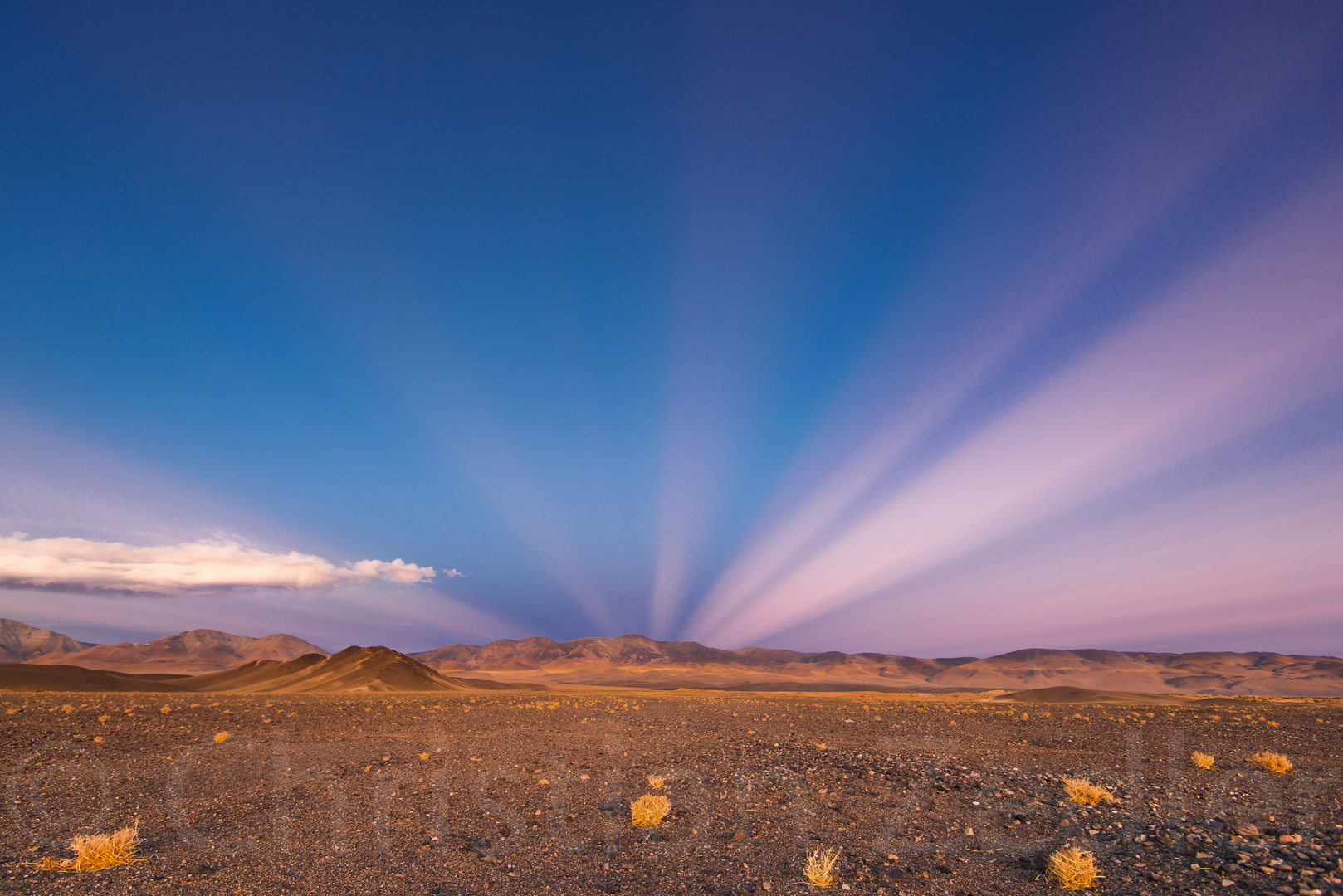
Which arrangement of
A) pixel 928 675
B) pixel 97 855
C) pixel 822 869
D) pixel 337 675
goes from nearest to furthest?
pixel 822 869
pixel 97 855
pixel 337 675
pixel 928 675

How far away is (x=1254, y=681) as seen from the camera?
138m

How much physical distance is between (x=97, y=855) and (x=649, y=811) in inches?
341

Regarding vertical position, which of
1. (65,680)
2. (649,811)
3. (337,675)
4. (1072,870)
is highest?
(1072,870)

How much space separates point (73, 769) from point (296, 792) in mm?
6875

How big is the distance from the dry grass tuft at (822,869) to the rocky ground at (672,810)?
193mm

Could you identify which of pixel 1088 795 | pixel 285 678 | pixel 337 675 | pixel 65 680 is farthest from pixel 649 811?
pixel 285 678

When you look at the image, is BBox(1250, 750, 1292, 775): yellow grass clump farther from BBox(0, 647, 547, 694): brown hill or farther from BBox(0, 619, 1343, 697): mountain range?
BBox(0, 619, 1343, 697): mountain range

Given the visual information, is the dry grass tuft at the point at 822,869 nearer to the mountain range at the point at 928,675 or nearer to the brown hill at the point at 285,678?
the brown hill at the point at 285,678

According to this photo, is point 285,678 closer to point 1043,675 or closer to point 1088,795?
point 1088,795

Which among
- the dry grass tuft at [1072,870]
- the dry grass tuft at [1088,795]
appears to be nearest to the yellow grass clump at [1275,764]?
the dry grass tuft at [1088,795]

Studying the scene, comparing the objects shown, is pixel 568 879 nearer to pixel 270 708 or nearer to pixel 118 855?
pixel 118 855

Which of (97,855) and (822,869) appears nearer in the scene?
(822,869)

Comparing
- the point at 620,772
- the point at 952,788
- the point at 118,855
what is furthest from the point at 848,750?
the point at 118,855

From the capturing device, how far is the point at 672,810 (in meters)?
12.7
